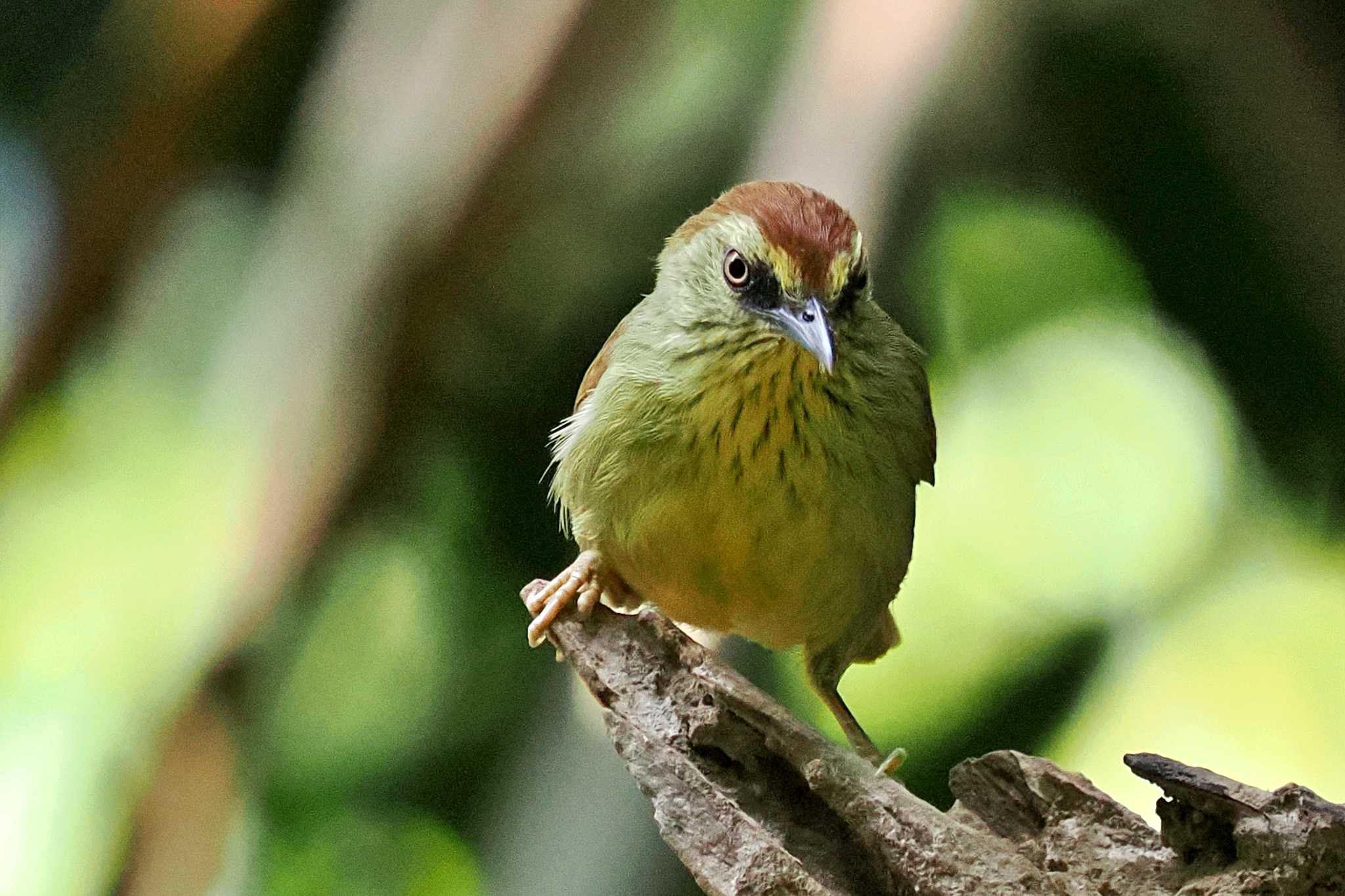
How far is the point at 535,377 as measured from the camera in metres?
3.01

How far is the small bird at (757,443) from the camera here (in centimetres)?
194

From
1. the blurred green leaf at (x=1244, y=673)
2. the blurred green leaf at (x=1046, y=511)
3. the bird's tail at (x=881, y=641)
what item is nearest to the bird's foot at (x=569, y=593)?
the bird's tail at (x=881, y=641)

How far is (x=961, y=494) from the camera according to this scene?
3.03 meters

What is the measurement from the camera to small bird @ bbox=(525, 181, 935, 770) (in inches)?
76.4

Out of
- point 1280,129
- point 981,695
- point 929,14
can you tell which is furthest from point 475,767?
point 1280,129

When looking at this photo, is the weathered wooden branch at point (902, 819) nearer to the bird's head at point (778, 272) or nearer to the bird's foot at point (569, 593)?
the bird's foot at point (569, 593)

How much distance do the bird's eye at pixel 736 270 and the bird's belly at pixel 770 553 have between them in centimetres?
31

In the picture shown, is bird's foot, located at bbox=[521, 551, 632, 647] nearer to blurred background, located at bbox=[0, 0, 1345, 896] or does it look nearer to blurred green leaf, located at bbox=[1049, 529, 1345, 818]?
blurred background, located at bbox=[0, 0, 1345, 896]

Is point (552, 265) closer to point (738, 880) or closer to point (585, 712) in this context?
point (585, 712)

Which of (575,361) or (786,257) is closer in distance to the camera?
(786,257)

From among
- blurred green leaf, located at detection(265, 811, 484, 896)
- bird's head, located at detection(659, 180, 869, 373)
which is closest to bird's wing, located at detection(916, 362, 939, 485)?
bird's head, located at detection(659, 180, 869, 373)

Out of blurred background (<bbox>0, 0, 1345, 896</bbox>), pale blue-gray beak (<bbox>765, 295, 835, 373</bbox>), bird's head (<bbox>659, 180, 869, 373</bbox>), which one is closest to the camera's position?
pale blue-gray beak (<bbox>765, 295, 835, 373</bbox>)

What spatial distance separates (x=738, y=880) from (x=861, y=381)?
85 centimetres

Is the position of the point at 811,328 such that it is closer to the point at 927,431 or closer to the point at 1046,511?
the point at 927,431
